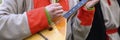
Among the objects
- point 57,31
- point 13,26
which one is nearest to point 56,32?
point 57,31

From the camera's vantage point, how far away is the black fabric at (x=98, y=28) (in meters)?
1.17

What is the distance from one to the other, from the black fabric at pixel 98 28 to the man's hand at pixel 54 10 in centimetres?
34

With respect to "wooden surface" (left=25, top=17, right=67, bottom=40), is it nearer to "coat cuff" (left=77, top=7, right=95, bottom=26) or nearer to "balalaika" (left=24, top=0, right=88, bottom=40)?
"balalaika" (left=24, top=0, right=88, bottom=40)

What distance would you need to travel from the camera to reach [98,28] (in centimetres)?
120

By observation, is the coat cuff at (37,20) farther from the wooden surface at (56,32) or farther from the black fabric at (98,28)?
the black fabric at (98,28)

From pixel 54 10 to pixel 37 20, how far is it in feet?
0.21

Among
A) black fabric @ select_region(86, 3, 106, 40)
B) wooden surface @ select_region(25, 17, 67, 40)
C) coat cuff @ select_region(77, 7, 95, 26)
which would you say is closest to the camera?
wooden surface @ select_region(25, 17, 67, 40)

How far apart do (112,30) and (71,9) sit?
52 cm

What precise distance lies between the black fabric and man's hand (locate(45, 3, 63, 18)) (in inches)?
13.5

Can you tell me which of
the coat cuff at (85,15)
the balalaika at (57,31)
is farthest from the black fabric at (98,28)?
the balalaika at (57,31)

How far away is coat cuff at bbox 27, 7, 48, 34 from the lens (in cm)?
84

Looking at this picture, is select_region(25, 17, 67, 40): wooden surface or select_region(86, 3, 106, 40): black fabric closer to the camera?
select_region(25, 17, 67, 40): wooden surface

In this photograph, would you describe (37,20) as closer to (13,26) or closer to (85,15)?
(13,26)

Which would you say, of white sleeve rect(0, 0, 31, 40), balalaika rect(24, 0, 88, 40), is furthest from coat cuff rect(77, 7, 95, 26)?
white sleeve rect(0, 0, 31, 40)
